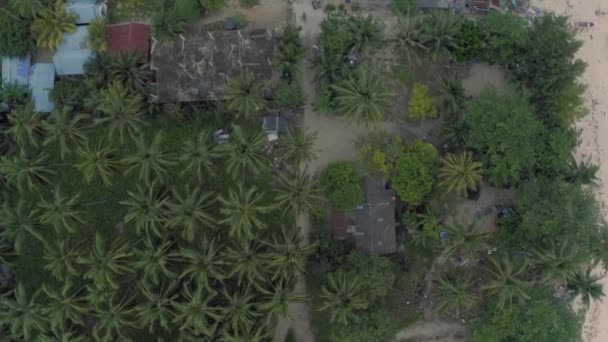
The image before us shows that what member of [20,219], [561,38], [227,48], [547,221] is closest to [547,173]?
[547,221]

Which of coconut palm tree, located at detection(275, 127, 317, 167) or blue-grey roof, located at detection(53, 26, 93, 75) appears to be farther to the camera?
blue-grey roof, located at detection(53, 26, 93, 75)

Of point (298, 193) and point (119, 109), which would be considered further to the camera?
point (119, 109)

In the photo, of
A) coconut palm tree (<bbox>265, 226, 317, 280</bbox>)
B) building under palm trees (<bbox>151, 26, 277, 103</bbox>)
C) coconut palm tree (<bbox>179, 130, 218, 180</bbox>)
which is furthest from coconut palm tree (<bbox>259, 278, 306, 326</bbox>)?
building under palm trees (<bbox>151, 26, 277, 103</bbox>)

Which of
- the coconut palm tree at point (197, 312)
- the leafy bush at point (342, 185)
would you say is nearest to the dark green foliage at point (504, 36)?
the leafy bush at point (342, 185)

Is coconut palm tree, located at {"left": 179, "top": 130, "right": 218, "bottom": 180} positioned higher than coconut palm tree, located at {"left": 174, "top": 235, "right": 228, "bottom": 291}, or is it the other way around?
coconut palm tree, located at {"left": 179, "top": 130, "right": 218, "bottom": 180}

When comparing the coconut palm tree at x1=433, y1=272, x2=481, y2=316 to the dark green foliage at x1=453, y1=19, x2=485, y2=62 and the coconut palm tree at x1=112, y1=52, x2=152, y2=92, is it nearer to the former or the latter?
the dark green foliage at x1=453, y1=19, x2=485, y2=62

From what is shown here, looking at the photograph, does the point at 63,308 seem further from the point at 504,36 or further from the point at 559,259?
the point at 504,36

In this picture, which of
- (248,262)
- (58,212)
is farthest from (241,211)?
(58,212)

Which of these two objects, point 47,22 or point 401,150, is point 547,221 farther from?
point 47,22
